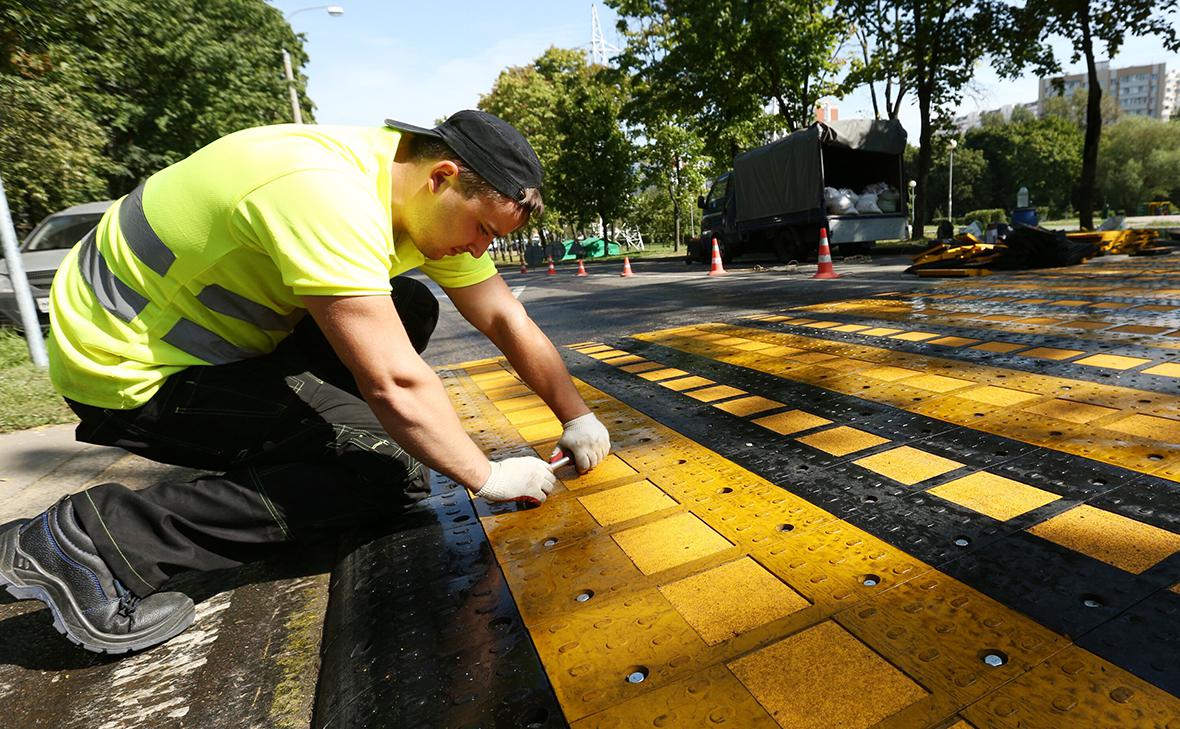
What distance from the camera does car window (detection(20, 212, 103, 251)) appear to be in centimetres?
697

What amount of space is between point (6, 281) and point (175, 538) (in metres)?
7.26

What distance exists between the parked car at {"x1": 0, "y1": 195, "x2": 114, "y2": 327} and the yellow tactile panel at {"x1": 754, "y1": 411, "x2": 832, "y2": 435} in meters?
7.23

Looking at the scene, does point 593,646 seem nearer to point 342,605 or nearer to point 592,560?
point 592,560

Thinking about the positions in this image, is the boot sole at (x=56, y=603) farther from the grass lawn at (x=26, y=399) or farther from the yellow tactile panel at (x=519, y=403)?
the grass lawn at (x=26, y=399)

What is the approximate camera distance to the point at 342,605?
1435mm

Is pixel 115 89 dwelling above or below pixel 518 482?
above

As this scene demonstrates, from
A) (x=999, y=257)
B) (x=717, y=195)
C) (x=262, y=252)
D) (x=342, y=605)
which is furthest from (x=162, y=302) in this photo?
(x=717, y=195)

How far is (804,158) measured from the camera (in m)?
12.4

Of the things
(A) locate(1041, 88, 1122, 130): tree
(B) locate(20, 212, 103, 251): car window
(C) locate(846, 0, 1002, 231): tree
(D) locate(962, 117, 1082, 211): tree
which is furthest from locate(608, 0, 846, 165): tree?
(A) locate(1041, 88, 1122, 130): tree

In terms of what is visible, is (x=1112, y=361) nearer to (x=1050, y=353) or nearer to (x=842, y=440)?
(x=1050, y=353)

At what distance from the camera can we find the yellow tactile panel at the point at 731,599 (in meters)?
1.14

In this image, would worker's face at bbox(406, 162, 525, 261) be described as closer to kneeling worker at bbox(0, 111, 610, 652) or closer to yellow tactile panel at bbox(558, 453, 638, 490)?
kneeling worker at bbox(0, 111, 610, 652)

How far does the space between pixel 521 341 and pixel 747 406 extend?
100cm

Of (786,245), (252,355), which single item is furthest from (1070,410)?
(786,245)
